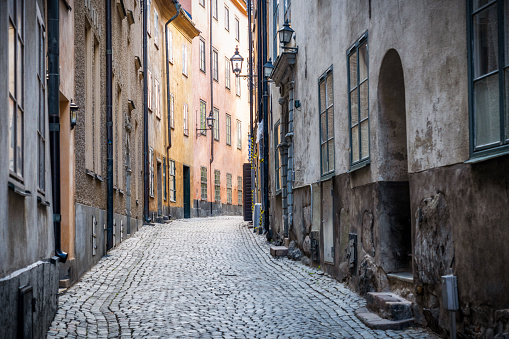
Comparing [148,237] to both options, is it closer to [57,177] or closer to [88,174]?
[88,174]

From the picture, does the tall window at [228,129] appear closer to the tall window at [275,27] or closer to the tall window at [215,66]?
the tall window at [215,66]

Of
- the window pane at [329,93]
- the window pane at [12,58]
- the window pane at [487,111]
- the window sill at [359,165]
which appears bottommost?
the window sill at [359,165]

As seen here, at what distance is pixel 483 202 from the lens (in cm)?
561

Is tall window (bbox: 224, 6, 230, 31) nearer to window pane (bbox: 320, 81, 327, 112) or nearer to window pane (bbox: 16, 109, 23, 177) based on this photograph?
window pane (bbox: 320, 81, 327, 112)

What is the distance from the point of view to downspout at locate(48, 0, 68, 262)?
25.0ft

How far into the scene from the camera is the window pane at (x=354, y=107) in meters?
9.73

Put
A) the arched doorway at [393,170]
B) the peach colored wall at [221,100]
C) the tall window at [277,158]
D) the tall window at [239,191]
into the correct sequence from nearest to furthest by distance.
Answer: the arched doorway at [393,170]
the tall window at [277,158]
the peach colored wall at [221,100]
the tall window at [239,191]

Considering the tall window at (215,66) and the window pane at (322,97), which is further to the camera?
the tall window at (215,66)

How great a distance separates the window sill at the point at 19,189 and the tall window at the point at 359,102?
467 cm

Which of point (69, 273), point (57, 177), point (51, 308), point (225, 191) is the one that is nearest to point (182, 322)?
point (51, 308)

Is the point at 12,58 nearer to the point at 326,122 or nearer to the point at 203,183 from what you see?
the point at 326,122

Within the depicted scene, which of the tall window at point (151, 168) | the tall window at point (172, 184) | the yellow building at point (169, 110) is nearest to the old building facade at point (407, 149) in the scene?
the tall window at point (151, 168)

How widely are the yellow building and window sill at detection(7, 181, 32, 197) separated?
18.3 m

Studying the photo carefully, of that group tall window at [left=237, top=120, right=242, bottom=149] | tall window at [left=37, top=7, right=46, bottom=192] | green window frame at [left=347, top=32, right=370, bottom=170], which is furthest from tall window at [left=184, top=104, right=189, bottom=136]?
tall window at [left=37, top=7, right=46, bottom=192]
